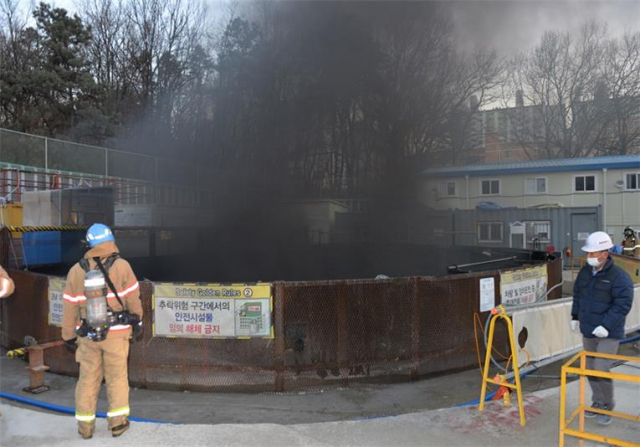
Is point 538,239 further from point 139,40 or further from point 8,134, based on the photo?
point 139,40

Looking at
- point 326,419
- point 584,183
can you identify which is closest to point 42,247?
point 326,419

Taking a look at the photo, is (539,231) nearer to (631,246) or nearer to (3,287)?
(631,246)

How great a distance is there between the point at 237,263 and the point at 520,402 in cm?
1044

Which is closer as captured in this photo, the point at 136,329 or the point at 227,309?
the point at 136,329

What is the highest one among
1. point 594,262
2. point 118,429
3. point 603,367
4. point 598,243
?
point 598,243

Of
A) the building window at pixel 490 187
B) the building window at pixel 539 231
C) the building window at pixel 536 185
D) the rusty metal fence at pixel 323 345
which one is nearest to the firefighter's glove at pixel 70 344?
the rusty metal fence at pixel 323 345

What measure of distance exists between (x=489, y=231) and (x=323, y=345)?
18.4 m

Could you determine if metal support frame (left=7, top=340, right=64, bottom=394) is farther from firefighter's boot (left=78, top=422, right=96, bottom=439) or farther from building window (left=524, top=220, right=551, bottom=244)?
building window (left=524, top=220, right=551, bottom=244)

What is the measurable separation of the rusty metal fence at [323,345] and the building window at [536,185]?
68.2ft

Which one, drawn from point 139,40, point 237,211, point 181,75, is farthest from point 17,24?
point 237,211

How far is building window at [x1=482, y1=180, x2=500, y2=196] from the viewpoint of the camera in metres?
24.6

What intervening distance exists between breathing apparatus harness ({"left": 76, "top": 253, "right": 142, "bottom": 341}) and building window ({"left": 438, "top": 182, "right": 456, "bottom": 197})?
20.8m

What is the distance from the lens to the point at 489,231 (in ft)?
70.7

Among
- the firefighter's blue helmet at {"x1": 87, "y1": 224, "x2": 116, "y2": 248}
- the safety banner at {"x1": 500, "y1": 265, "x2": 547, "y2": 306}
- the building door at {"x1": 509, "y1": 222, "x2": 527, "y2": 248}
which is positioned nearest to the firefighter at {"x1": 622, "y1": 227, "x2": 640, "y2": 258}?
the safety banner at {"x1": 500, "y1": 265, "x2": 547, "y2": 306}
